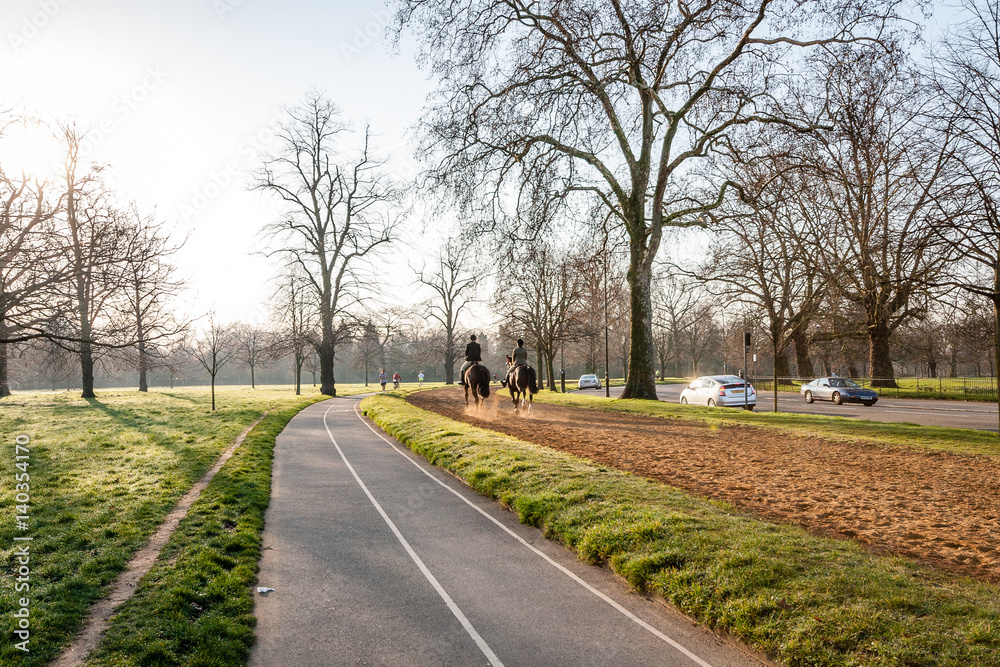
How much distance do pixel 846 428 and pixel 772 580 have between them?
11906mm

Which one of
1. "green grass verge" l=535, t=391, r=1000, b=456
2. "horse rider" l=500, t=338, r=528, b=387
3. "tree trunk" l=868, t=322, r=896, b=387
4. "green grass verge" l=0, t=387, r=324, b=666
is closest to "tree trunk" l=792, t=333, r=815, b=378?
"tree trunk" l=868, t=322, r=896, b=387

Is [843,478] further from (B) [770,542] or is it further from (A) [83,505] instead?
(A) [83,505]

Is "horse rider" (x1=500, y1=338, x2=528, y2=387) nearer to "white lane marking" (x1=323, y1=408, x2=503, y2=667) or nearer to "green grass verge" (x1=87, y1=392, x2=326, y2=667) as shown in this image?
"white lane marking" (x1=323, y1=408, x2=503, y2=667)

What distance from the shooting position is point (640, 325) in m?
22.3

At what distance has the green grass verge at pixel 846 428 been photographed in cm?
1175

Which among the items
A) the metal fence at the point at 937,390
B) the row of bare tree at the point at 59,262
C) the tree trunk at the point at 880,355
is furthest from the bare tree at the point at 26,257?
the tree trunk at the point at 880,355

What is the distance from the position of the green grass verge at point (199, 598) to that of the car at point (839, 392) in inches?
1094

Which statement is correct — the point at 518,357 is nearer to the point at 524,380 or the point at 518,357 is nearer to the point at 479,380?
the point at 524,380

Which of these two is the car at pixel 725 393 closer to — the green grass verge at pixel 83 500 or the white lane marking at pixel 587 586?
the white lane marking at pixel 587 586

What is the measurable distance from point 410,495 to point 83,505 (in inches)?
188

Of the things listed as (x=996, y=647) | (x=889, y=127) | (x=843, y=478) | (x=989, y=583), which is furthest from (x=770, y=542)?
(x=889, y=127)

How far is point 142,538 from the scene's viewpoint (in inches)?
263

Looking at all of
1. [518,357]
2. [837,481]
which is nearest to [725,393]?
[518,357]

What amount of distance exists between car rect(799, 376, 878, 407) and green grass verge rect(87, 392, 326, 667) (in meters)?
27.8
